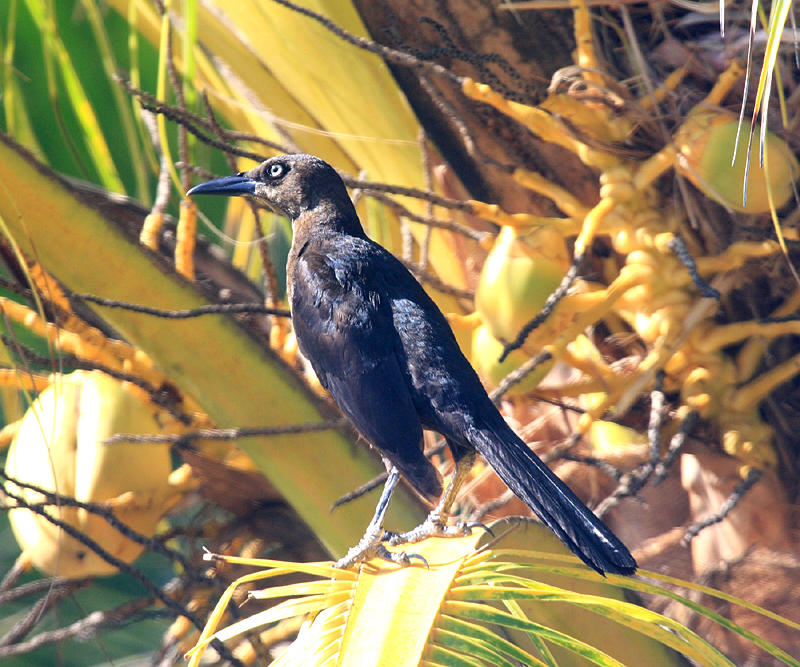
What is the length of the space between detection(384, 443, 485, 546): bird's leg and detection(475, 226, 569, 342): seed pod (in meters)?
0.26

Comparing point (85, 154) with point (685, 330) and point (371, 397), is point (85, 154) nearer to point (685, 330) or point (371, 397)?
point (371, 397)

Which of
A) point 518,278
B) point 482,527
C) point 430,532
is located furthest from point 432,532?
point 518,278

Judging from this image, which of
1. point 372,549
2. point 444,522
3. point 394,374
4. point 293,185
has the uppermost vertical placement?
point 293,185

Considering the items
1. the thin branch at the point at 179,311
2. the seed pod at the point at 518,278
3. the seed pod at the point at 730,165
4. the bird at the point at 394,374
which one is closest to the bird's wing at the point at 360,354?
the bird at the point at 394,374

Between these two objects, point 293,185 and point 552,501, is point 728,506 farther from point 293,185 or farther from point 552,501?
point 293,185

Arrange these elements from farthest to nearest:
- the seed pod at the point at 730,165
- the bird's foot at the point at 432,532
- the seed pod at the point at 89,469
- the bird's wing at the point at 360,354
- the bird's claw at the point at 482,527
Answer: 1. the seed pod at the point at 89,469
2. the seed pod at the point at 730,165
3. the bird's wing at the point at 360,354
4. the bird's foot at the point at 432,532
5. the bird's claw at the point at 482,527

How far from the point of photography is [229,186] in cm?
215

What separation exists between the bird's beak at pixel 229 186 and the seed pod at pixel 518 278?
0.57 m

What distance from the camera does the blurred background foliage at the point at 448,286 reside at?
74.5 inches

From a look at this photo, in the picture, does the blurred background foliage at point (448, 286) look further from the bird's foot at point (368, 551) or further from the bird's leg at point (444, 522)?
the bird's foot at point (368, 551)

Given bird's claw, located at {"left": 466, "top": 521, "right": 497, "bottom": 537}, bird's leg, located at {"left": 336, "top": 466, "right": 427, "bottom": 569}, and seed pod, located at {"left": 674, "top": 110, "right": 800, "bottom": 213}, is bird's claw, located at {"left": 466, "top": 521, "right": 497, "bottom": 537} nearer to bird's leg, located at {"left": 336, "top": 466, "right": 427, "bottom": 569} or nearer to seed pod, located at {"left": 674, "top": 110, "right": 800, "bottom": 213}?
bird's leg, located at {"left": 336, "top": 466, "right": 427, "bottom": 569}

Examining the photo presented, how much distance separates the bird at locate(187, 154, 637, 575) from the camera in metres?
1.67

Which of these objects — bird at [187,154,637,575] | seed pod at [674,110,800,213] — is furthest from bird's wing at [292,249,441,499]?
seed pod at [674,110,800,213]

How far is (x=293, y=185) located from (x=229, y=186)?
0.14 m
